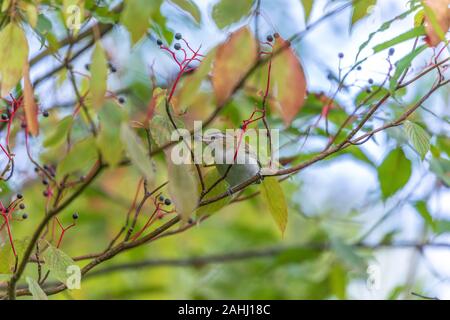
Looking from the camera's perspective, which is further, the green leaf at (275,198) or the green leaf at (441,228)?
the green leaf at (441,228)

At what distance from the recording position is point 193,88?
617mm

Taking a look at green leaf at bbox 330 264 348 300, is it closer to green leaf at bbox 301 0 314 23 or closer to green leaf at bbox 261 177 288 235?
green leaf at bbox 261 177 288 235

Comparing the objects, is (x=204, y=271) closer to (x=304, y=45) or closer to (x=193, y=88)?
(x=304, y=45)

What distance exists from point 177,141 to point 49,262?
0.68 ft

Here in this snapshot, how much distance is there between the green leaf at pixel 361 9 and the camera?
0.84 m

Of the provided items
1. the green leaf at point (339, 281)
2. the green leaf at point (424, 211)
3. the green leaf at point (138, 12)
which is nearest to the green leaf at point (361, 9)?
the green leaf at point (138, 12)

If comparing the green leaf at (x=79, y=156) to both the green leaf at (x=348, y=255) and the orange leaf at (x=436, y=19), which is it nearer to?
the orange leaf at (x=436, y=19)

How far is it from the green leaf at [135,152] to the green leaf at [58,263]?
0.79ft

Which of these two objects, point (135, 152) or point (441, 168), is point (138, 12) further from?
point (441, 168)

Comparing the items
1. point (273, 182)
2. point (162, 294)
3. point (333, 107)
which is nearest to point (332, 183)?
point (162, 294)

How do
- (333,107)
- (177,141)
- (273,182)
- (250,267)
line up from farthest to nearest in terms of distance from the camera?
(250,267) < (333,107) < (273,182) < (177,141)

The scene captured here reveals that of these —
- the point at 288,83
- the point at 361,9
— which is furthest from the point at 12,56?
the point at 361,9

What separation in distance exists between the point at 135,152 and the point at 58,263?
0.25 meters

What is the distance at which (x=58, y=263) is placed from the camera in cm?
81
